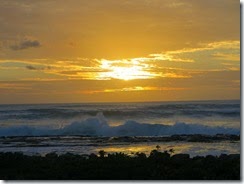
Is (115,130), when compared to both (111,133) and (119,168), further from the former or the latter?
(119,168)

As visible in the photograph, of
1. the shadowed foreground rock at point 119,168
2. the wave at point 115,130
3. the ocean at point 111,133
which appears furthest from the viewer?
the wave at point 115,130

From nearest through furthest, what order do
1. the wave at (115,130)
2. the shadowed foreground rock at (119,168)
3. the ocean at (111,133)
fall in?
the shadowed foreground rock at (119,168)
the ocean at (111,133)
the wave at (115,130)

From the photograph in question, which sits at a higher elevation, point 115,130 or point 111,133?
point 115,130

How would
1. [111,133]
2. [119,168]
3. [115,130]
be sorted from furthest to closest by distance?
[115,130] < [111,133] < [119,168]

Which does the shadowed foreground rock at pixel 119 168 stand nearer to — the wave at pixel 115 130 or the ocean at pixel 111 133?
the ocean at pixel 111 133

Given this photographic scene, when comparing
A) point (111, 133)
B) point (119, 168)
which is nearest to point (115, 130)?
point (111, 133)

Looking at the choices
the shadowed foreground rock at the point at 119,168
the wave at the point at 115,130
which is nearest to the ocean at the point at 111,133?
the wave at the point at 115,130

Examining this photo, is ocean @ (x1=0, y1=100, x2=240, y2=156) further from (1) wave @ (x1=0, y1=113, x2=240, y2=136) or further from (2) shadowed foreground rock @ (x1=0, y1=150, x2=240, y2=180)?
(2) shadowed foreground rock @ (x1=0, y1=150, x2=240, y2=180)

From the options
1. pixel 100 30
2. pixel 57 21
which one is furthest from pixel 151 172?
pixel 57 21
